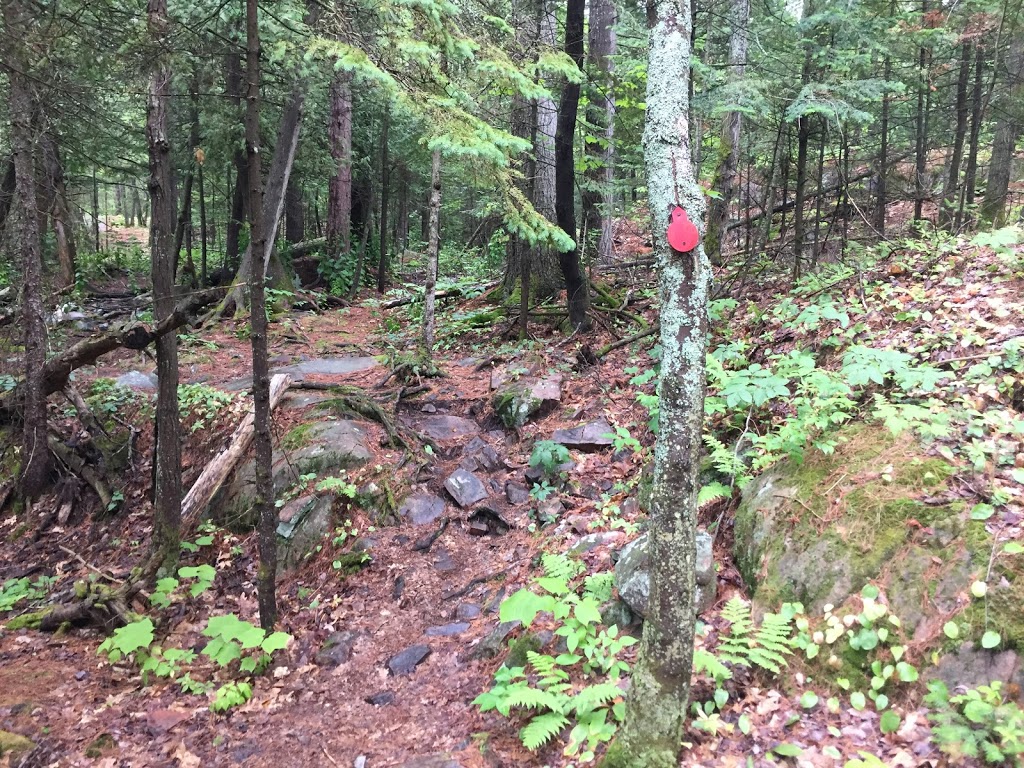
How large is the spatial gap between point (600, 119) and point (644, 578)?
946 centimetres

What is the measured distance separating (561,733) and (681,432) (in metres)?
1.93

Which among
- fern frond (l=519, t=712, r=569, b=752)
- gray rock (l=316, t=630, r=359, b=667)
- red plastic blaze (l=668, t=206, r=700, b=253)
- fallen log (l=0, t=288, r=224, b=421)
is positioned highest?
red plastic blaze (l=668, t=206, r=700, b=253)

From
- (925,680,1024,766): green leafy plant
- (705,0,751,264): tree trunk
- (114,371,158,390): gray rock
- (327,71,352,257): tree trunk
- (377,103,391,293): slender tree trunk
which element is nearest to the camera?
(925,680,1024,766): green leafy plant

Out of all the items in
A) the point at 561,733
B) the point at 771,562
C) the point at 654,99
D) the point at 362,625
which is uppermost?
the point at 654,99

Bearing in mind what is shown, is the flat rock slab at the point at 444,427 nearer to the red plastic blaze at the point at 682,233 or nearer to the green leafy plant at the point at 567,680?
the green leafy plant at the point at 567,680

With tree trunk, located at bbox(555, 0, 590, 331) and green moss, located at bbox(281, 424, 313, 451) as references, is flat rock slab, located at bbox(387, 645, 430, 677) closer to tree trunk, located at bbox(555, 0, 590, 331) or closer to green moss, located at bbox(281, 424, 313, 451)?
green moss, located at bbox(281, 424, 313, 451)

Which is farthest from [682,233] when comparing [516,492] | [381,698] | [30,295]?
[30,295]

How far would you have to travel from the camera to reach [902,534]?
347 centimetres

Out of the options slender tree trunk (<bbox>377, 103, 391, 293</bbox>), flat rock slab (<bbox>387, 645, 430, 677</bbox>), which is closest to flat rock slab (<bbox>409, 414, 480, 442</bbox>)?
flat rock slab (<bbox>387, 645, 430, 677</bbox>)

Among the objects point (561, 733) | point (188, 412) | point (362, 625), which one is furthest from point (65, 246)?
point (561, 733)

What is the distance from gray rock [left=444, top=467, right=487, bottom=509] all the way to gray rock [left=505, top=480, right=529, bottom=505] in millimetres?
272

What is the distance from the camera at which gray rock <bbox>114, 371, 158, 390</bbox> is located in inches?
397

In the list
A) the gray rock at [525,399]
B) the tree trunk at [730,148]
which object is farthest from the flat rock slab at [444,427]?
the tree trunk at [730,148]

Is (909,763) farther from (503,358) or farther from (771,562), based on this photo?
(503,358)
